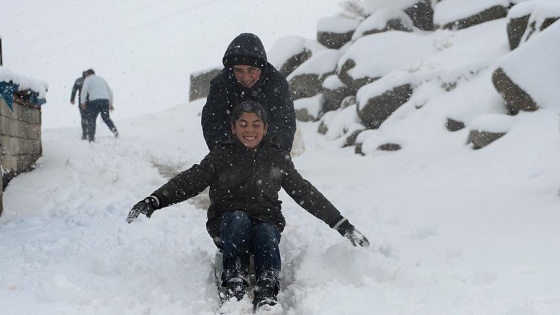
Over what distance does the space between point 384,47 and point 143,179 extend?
29.0 feet

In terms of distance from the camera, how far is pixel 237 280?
309 centimetres

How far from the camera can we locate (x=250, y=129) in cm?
381

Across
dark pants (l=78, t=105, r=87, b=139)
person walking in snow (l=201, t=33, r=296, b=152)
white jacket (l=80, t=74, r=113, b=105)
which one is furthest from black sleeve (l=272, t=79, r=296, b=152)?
dark pants (l=78, t=105, r=87, b=139)

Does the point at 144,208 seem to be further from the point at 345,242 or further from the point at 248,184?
the point at 345,242

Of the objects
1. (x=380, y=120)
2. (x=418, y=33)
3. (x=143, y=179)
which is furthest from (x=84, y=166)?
(x=418, y=33)

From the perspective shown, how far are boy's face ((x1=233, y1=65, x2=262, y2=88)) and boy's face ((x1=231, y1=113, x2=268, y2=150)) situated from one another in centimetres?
85

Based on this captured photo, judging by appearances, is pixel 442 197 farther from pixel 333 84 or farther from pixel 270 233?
pixel 333 84

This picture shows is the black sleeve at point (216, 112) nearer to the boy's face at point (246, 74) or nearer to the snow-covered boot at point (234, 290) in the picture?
the boy's face at point (246, 74)

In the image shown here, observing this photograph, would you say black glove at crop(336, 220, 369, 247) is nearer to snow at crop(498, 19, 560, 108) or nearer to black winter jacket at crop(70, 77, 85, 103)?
snow at crop(498, 19, 560, 108)

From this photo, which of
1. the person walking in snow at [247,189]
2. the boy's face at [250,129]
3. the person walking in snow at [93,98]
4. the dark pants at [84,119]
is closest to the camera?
the person walking in snow at [247,189]

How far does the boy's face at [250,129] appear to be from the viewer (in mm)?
3806

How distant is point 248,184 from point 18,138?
4.50 m

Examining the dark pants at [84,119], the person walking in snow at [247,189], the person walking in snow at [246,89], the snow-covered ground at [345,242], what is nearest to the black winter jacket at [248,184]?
the person walking in snow at [247,189]

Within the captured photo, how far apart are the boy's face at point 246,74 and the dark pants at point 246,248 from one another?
58.7 inches
